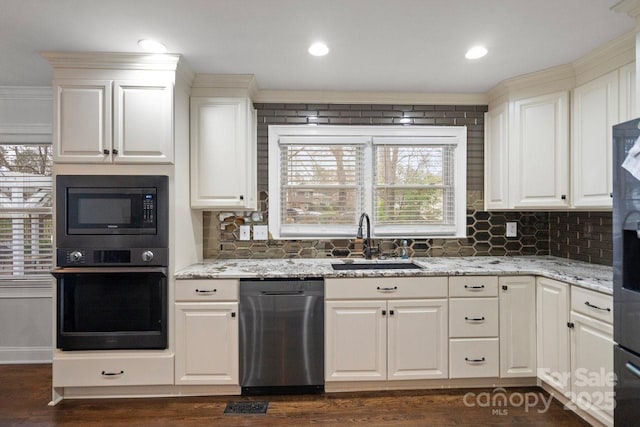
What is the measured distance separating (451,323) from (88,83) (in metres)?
3.09

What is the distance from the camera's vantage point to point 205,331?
2.38 m

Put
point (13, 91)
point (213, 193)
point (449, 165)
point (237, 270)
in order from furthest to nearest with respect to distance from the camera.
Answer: point (449, 165)
point (13, 91)
point (213, 193)
point (237, 270)

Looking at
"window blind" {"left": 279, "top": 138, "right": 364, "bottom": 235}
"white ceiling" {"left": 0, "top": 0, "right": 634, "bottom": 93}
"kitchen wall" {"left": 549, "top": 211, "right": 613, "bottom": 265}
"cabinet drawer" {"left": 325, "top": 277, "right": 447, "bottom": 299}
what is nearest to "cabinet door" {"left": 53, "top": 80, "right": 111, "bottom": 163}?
"white ceiling" {"left": 0, "top": 0, "right": 634, "bottom": 93}

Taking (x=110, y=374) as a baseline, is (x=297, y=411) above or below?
below

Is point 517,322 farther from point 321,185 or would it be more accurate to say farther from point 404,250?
point 321,185

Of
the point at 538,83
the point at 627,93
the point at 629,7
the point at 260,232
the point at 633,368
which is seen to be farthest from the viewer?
the point at 260,232

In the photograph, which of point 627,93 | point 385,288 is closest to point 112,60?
point 385,288

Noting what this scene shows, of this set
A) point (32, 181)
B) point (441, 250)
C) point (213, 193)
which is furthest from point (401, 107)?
point (32, 181)

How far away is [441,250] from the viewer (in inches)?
126

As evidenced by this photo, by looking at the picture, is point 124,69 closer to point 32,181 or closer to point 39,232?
point 32,181

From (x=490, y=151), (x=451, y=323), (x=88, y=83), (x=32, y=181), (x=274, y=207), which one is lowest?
(x=451, y=323)

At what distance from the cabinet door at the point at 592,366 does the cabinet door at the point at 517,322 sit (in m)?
0.33

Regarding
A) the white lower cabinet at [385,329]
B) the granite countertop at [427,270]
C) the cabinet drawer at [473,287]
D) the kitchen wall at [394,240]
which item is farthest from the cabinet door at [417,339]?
the kitchen wall at [394,240]

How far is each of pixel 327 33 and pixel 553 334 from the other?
8.17ft
